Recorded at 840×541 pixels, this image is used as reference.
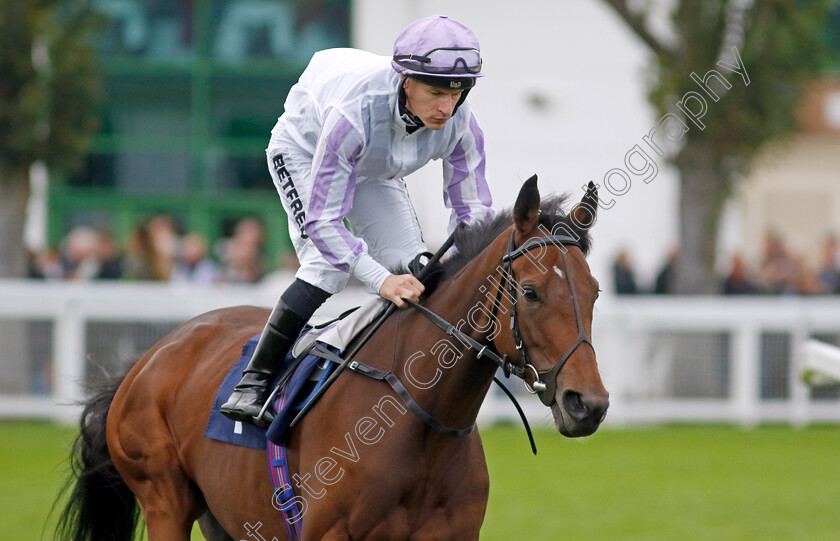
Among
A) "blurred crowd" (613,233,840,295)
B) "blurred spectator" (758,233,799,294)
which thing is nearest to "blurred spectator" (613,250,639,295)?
"blurred crowd" (613,233,840,295)

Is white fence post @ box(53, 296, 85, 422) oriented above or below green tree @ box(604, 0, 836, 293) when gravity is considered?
below

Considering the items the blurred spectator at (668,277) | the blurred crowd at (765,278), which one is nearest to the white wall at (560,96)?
the blurred crowd at (765,278)

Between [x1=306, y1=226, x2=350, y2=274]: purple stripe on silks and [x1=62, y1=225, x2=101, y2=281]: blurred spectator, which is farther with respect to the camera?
[x1=62, y1=225, x2=101, y2=281]: blurred spectator

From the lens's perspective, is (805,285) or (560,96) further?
(560,96)

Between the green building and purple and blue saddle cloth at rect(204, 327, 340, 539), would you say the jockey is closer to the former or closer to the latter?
purple and blue saddle cloth at rect(204, 327, 340, 539)

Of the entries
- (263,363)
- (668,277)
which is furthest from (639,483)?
(263,363)

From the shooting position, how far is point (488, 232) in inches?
140

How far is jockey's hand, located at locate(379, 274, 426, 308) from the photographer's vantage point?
11.6 ft

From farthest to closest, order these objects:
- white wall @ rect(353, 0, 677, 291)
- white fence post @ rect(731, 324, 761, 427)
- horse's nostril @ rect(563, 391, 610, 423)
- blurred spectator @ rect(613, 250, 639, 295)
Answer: white wall @ rect(353, 0, 677, 291) < blurred spectator @ rect(613, 250, 639, 295) < white fence post @ rect(731, 324, 761, 427) < horse's nostril @ rect(563, 391, 610, 423)

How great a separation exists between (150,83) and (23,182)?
7359 millimetres

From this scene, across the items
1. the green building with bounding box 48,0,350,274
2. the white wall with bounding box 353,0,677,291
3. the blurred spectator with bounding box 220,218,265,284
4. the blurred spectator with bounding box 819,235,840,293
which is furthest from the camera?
the green building with bounding box 48,0,350,274

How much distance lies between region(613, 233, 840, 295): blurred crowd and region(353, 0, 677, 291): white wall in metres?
4.91

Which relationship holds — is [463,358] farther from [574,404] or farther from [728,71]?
[728,71]

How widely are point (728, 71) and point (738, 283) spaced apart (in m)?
2.41
